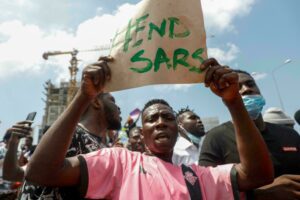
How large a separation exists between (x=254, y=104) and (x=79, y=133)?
1607mm

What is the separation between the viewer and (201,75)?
1.96 m

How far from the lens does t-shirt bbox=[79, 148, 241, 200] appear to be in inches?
71.6

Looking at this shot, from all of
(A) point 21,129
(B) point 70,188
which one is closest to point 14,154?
(A) point 21,129

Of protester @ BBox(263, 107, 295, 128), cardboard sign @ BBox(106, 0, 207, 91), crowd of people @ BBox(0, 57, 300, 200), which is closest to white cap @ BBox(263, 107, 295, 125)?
protester @ BBox(263, 107, 295, 128)

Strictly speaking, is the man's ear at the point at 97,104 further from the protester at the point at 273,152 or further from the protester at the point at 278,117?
the protester at the point at 278,117

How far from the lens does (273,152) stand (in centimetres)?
263

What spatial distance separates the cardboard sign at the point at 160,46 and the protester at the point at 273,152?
34.3 inches

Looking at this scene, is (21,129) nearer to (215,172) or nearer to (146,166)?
(146,166)

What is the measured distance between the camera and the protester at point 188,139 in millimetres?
4238

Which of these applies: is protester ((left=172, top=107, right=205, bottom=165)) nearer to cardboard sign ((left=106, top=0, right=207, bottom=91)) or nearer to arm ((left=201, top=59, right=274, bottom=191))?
arm ((left=201, top=59, right=274, bottom=191))

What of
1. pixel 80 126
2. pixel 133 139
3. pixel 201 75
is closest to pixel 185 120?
pixel 133 139

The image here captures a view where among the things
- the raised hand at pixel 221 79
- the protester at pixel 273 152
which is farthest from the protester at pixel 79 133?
the protester at pixel 273 152

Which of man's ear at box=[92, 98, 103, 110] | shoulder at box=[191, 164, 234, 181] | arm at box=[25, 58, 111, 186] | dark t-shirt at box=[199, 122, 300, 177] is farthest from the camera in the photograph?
man's ear at box=[92, 98, 103, 110]

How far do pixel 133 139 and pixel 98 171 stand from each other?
14.8 feet
